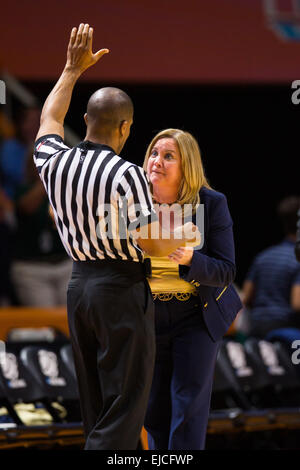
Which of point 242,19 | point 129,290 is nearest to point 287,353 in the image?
point 129,290

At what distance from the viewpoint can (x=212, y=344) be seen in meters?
3.75

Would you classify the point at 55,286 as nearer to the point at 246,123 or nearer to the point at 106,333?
the point at 246,123

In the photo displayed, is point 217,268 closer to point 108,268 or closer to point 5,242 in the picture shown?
point 108,268

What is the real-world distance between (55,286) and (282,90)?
12.8ft

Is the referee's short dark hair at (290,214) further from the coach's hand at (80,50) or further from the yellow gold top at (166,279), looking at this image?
the coach's hand at (80,50)

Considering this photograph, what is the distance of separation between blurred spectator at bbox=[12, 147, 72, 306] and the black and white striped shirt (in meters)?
4.47

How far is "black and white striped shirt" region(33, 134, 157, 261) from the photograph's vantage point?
3326mm

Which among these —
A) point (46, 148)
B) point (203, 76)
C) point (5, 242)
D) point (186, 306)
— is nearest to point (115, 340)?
point (186, 306)

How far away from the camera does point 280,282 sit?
6.63 m

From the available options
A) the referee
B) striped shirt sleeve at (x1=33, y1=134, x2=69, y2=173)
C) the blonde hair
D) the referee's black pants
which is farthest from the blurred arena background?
the referee's black pants

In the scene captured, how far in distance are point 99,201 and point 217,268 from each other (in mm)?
638

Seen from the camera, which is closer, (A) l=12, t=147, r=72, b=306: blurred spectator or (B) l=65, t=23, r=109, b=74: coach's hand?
(B) l=65, t=23, r=109, b=74: coach's hand

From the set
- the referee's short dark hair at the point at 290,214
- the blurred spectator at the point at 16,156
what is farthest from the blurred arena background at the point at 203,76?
the referee's short dark hair at the point at 290,214

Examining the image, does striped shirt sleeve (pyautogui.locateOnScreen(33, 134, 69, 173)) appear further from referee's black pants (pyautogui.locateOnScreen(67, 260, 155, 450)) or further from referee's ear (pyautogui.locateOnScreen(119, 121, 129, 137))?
referee's black pants (pyautogui.locateOnScreen(67, 260, 155, 450))
